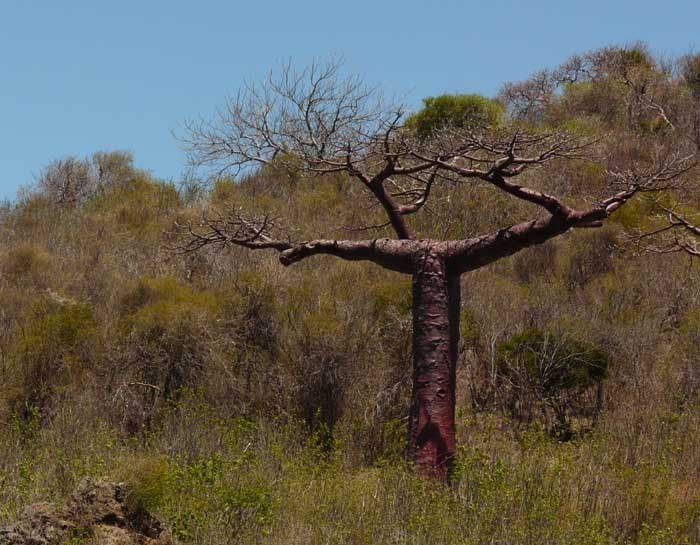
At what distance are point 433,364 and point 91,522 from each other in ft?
14.5

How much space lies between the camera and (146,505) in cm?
920

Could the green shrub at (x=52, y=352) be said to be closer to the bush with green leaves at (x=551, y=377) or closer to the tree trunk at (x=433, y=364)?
the tree trunk at (x=433, y=364)

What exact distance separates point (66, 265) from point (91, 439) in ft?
27.0

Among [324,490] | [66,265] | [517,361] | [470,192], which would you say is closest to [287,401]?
[517,361]

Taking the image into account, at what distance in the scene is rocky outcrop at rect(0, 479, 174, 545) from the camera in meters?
8.44

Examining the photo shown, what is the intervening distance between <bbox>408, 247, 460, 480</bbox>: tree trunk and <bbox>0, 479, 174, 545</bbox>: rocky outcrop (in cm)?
352

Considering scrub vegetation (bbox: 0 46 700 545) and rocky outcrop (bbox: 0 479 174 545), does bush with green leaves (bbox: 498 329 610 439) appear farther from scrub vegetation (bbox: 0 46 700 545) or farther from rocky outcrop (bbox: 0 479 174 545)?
rocky outcrop (bbox: 0 479 174 545)

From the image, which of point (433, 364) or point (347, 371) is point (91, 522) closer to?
point (433, 364)

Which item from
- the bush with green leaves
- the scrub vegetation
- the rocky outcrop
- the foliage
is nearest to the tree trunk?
the scrub vegetation

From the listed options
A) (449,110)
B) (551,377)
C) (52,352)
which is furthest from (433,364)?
(449,110)

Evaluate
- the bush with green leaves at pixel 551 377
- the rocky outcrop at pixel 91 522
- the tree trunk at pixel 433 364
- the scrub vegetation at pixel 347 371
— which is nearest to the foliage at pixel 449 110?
the scrub vegetation at pixel 347 371

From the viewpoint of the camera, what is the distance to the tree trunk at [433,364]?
459 inches

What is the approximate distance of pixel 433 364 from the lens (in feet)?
38.8

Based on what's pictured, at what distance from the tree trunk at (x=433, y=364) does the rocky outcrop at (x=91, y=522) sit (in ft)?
11.5
